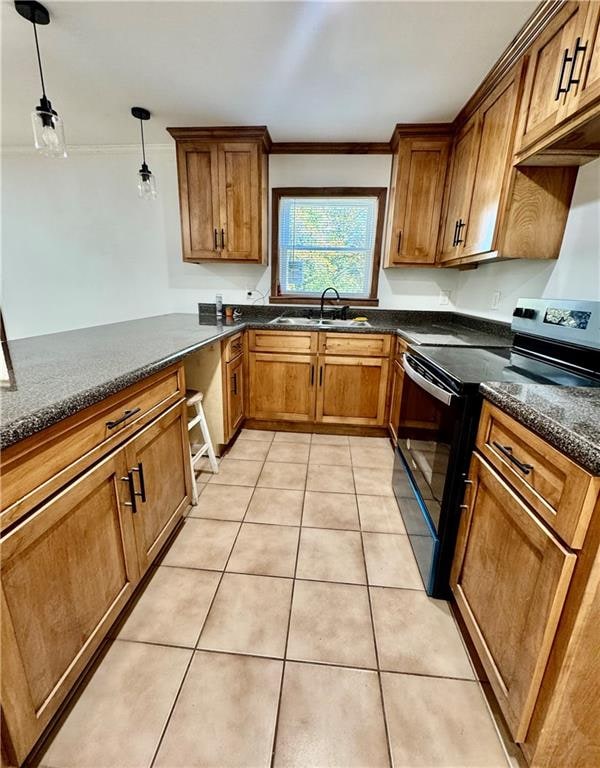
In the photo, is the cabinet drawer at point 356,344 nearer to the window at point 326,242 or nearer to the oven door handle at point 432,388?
the window at point 326,242

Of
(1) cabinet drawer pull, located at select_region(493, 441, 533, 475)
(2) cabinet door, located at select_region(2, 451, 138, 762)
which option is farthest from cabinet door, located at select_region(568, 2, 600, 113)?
(2) cabinet door, located at select_region(2, 451, 138, 762)

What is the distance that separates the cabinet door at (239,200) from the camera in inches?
104

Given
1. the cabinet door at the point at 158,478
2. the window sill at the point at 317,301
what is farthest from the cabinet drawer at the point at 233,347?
the cabinet door at the point at 158,478

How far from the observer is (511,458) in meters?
0.94

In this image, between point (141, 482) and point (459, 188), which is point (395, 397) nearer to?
point (459, 188)

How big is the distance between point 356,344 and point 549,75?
1.69 metres

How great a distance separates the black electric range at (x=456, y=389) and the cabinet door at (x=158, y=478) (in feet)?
3.65

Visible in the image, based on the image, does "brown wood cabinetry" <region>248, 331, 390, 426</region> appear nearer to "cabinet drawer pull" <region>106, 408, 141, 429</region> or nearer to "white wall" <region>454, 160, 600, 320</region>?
"white wall" <region>454, 160, 600, 320</region>

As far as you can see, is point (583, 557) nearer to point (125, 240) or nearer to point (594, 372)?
point (594, 372)

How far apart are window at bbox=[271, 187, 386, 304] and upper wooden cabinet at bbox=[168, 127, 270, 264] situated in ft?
0.97

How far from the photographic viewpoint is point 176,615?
130 centimetres

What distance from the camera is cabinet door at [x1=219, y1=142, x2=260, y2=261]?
2645mm

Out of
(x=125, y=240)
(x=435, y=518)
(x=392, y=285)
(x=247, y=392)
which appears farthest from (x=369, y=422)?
(x=125, y=240)

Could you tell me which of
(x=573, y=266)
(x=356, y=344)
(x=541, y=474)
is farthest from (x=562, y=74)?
(x=356, y=344)
